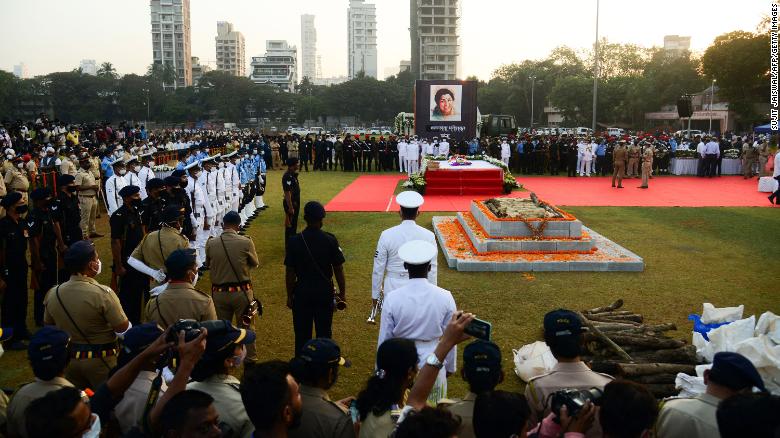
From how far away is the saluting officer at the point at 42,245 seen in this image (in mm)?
6910

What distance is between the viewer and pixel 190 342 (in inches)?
113

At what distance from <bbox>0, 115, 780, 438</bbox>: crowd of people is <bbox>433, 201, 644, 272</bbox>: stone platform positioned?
4.49 meters

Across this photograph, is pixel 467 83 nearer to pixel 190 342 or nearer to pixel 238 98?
pixel 190 342

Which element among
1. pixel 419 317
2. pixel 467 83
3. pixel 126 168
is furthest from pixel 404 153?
pixel 419 317

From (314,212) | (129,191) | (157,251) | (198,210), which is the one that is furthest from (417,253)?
(198,210)

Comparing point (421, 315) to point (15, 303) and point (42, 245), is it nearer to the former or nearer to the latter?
point (15, 303)

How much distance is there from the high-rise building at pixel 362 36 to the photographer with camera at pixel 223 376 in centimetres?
18741

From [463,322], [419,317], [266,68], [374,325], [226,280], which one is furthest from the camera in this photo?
[266,68]

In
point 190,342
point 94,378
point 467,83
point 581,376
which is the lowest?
point 94,378

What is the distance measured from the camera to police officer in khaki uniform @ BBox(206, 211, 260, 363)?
5.74 m

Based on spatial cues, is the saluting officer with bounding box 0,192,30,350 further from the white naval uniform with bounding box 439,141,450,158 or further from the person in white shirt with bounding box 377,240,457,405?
the white naval uniform with bounding box 439,141,450,158

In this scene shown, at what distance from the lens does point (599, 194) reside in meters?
18.5

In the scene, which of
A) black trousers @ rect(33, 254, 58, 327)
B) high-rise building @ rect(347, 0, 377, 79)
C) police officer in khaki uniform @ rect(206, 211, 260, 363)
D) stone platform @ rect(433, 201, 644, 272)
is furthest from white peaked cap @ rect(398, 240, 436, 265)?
high-rise building @ rect(347, 0, 377, 79)

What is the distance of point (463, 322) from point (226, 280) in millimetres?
3298
